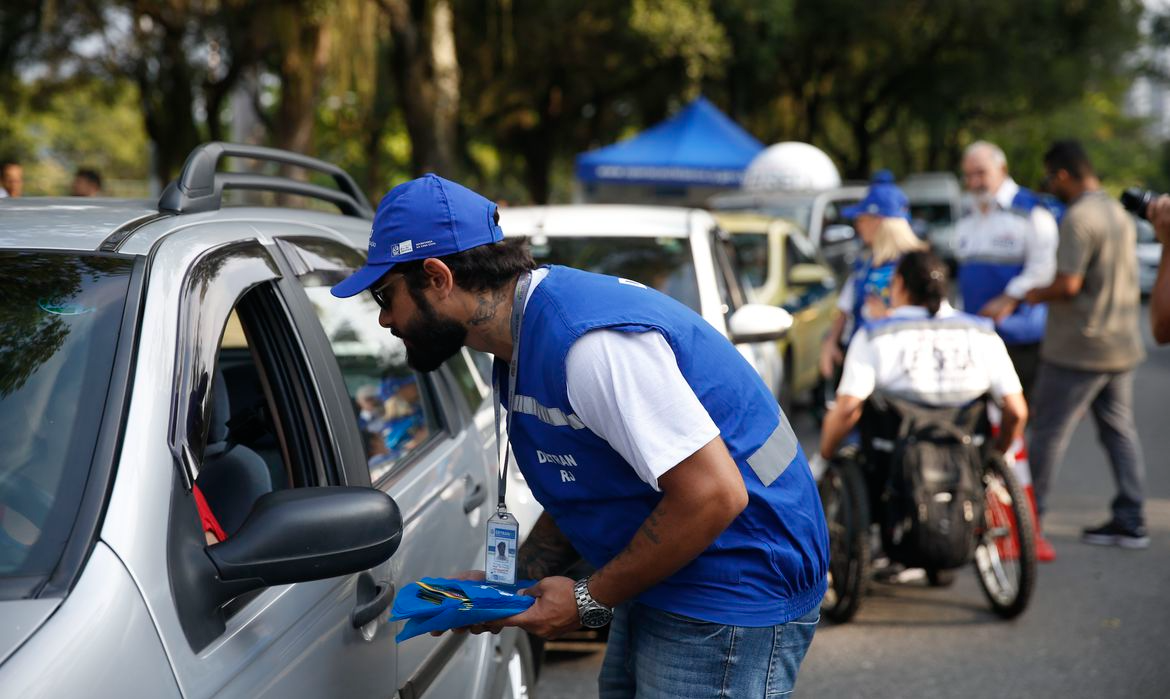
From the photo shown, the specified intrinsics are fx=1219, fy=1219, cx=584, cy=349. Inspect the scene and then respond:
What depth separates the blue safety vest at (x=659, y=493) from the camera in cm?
204

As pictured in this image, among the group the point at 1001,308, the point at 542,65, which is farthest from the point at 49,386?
the point at 542,65

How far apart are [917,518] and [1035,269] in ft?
7.88

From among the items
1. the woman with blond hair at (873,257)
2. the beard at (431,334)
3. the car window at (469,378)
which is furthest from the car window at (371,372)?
the woman with blond hair at (873,257)

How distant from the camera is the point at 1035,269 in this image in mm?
6445

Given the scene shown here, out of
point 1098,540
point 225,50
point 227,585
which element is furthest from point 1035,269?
point 225,50

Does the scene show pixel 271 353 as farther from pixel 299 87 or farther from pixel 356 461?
pixel 299 87

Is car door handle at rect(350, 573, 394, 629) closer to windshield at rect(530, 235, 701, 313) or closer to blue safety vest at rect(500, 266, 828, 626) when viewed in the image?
blue safety vest at rect(500, 266, 828, 626)

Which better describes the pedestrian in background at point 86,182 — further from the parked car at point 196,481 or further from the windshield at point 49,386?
the windshield at point 49,386

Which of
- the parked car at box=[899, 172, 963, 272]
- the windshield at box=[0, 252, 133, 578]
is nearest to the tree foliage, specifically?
the parked car at box=[899, 172, 963, 272]

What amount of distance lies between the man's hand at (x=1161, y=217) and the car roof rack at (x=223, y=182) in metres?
2.59

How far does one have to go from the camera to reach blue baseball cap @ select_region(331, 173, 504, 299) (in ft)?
6.81

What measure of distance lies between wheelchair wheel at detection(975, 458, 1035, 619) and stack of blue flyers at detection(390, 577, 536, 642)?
316cm

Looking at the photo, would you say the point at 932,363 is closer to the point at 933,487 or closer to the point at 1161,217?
the point at 933,487

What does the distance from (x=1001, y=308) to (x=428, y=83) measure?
29.6 ft
